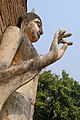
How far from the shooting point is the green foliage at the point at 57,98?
26672 mm

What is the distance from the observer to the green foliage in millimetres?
26672

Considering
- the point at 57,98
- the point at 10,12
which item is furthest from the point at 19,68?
the point at 57,98

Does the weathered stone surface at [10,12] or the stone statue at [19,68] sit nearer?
the stone statue at [19,68]

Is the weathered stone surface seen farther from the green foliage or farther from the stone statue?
the green foliage

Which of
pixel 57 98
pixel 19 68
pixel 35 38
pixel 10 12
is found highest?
pixel 10 12

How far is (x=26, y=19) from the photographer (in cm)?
439

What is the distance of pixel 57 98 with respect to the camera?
27.8 m

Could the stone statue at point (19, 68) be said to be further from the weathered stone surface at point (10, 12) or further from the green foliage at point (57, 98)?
the green foliage at point (57, 98)

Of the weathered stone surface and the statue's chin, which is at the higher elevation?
the weathered stone surface

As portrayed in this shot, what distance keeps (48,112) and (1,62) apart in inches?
934

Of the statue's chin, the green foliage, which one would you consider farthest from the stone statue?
the green foliage

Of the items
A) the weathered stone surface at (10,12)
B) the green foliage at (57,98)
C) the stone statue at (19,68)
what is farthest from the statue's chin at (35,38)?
the green foliage at (57,98)

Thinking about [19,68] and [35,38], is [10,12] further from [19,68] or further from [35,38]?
[19,68]

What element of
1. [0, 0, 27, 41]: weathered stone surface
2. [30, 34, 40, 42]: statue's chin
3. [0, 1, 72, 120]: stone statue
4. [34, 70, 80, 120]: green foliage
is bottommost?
[34, 70, 80, 120]: green foliage
